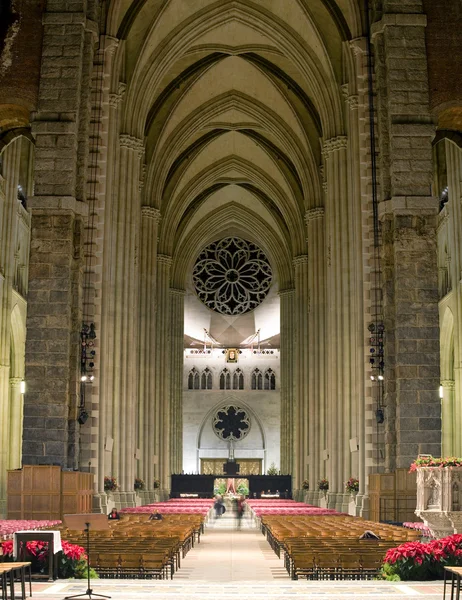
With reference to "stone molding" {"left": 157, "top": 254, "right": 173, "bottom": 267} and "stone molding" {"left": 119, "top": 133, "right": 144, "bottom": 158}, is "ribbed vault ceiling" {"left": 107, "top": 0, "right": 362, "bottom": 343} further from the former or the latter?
"stone molding" {"left": 157, "top": 254, "right": 173, "bottom": 267}

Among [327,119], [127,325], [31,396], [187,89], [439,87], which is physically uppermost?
[187,89]

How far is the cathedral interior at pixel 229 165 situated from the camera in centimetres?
2312

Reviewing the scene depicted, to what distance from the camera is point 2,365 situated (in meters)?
33.9

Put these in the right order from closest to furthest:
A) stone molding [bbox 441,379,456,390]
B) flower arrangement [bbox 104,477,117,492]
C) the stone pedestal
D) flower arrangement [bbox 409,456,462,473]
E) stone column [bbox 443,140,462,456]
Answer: the stone pedestal → flower arrangement [bbox 409,456,462,473] → flower arrangement [bbox 104,477,117,492] → stone column [bbox 443,140,462,456] → stone molding [bbox 441,379,456,390]

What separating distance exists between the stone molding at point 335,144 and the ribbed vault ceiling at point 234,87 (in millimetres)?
346

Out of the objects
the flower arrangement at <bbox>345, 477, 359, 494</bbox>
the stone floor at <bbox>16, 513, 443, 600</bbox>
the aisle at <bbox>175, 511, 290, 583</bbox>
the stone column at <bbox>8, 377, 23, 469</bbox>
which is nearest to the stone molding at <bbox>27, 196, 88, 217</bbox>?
the aisle at <bbox>175, 511, 290, 583</bbox>

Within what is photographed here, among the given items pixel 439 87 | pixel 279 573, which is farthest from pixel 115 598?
pixel 439 87

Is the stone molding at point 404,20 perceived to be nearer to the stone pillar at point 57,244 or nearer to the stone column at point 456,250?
the stone pillar at point 57,244

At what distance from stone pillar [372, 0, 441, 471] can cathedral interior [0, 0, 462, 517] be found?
0.17 feet

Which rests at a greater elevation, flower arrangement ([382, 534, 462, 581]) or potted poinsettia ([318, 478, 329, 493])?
flower arrangement ([382, 534, 462, 581])

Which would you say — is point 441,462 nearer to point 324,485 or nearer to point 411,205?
point 411,205

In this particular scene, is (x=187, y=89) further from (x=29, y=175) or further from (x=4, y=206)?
(x=4, y=206)

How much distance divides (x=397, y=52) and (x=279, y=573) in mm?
15159

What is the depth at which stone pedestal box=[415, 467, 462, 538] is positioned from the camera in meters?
15.2
